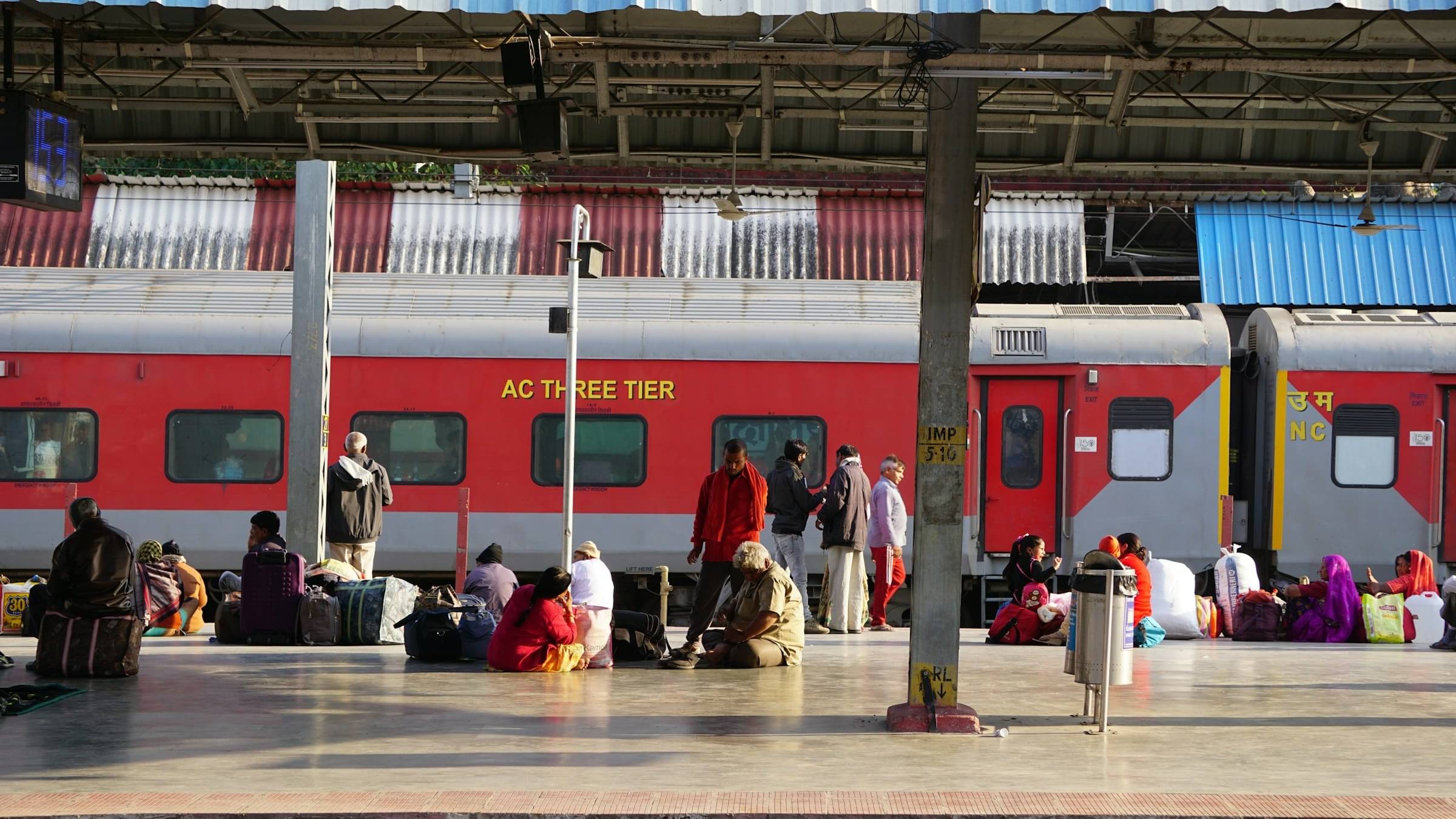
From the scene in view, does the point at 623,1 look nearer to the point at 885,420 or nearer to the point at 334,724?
the point at 334,724

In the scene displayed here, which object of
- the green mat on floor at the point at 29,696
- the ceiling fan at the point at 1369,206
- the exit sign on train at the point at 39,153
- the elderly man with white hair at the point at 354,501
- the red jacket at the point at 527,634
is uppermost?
the ceiling fan at the point at 1369,206

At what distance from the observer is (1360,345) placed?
16422 millimetres

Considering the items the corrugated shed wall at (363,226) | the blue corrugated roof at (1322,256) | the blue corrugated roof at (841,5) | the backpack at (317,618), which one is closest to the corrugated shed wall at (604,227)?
the corrugated shed wall at (363,226)

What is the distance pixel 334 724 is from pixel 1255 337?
11.6 m

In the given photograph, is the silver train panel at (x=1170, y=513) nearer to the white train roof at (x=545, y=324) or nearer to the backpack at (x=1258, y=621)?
the white train roof at (x=545, y=324)

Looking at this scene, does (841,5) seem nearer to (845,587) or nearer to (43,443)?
(845,587)

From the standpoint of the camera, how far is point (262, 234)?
20.8 m

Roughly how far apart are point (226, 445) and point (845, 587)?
645cm

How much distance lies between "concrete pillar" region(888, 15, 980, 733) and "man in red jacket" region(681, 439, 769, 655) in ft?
10.1

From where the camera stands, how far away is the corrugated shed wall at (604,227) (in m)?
20.5

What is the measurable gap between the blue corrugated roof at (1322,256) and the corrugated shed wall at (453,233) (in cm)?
911

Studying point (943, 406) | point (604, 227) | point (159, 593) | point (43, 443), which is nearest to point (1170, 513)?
point (943, 406)

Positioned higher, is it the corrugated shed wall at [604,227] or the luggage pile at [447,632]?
the corrugated shed wall at [604,227]

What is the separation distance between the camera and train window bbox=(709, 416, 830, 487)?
53.1ft
